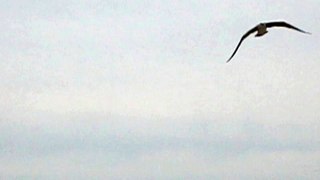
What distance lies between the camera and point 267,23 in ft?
87.4

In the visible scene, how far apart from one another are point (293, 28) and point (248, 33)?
10.6 ft

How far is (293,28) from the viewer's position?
24.0 metres

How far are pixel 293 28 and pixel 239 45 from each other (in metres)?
2.08

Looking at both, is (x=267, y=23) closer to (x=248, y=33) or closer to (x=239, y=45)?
(x=248, y=33)

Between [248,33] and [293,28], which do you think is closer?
[293,28]

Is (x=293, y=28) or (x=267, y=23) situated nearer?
(x=293, y=28)

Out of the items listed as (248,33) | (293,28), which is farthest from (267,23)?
(293,28)

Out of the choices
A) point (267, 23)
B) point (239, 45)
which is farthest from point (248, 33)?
point (239, 45)

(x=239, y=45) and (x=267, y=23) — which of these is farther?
(x=267, y=23)

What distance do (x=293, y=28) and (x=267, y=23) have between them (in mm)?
2729

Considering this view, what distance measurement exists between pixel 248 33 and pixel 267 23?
2.90ft

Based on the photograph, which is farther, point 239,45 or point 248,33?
point 248,33

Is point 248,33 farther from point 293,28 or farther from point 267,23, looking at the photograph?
point 293,28

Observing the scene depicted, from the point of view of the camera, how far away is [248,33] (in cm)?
2697
